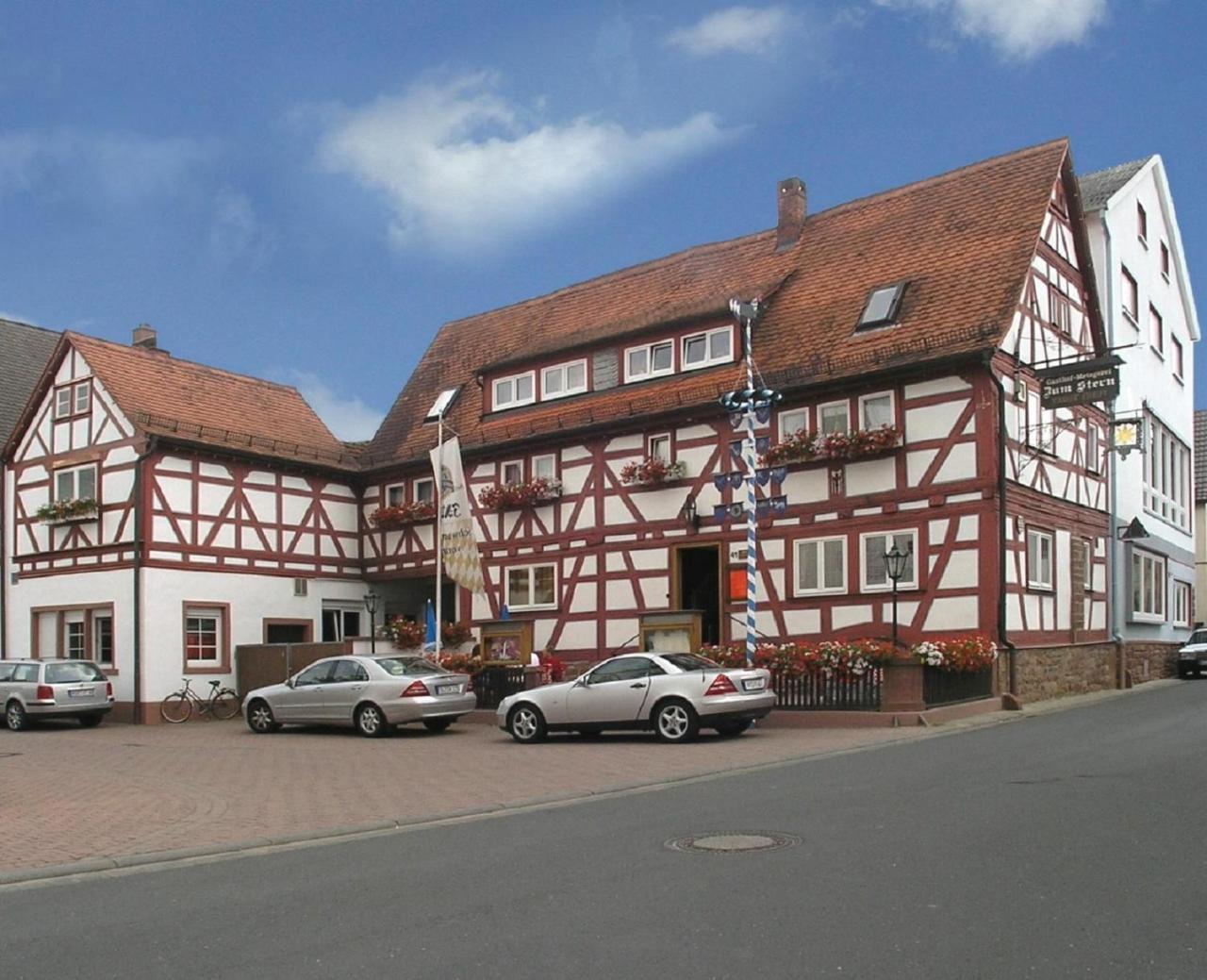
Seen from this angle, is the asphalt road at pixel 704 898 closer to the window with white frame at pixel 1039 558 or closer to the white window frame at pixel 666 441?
the window with white frame at pixel 1039 558

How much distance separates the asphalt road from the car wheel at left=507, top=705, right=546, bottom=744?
27.8ft

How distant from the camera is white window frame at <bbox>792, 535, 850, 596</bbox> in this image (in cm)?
2517

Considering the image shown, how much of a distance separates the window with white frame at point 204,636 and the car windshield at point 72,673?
2.51m

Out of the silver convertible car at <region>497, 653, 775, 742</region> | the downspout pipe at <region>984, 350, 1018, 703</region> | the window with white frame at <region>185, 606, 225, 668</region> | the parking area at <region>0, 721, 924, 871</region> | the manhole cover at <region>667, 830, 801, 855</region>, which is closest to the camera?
the manhole cover at <region>667, 830, 801, 855</region>

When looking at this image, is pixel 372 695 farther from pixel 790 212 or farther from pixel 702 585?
pixel 790 212

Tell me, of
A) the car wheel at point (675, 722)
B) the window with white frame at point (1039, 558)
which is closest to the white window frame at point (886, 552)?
the window with white frame at point (1039, 558)

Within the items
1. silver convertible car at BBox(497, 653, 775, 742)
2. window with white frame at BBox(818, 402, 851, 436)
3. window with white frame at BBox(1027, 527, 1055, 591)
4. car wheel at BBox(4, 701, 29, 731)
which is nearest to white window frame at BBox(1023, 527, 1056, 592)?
window with white frame at BBox(1027, 527, 1055, 591)

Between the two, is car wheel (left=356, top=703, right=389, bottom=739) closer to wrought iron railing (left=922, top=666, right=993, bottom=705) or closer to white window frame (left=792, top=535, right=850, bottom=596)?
white window frame (left=792, top=535, right=850, bottom=596)

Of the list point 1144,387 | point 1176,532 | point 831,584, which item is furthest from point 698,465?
point 1176,532

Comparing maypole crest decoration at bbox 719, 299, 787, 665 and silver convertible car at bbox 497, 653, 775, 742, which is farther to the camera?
maypole crest decoration at bbox 719, 299, 787, 665

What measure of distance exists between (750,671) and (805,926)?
1307cm

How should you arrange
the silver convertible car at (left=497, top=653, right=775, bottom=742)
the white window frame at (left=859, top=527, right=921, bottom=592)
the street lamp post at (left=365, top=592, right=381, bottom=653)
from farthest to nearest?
the street lamp post at (left=365, top=592, right=381, bottom=653) < the white window frame at (left=859, top=527, right=921, bottom=592) < the silver convertible car at (left=497, top=653, right=775, bottom=742)

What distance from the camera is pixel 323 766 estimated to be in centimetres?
1781

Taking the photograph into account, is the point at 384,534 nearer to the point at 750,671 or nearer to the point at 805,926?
the point at 750,671
